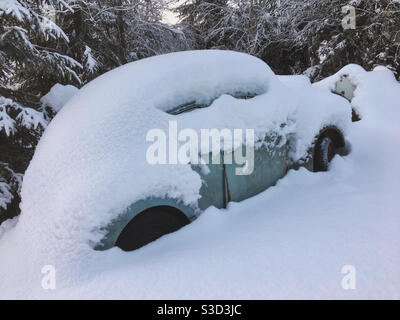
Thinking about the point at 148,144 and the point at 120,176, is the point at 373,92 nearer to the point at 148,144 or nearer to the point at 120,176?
the point at 148,144

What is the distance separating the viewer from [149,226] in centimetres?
238

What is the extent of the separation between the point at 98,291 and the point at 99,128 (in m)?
1.26

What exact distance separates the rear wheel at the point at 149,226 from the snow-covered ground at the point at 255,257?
7 cm

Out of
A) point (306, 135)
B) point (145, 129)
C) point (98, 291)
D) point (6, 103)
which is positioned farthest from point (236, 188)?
point (6, 103)

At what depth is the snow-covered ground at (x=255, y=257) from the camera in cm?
172

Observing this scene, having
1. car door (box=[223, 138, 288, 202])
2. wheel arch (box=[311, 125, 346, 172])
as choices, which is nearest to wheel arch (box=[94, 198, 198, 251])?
car door (box=[223, 138, 288, 202])

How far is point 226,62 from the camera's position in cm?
316

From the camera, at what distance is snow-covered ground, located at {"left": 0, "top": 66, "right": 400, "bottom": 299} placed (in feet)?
5.65

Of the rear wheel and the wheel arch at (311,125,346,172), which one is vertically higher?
the wheel arch at (311,125,346,172)

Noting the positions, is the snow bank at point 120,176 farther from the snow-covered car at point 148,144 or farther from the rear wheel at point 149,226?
the rear wheel at point 149,226

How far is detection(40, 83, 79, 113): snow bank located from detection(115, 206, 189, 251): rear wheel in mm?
2656

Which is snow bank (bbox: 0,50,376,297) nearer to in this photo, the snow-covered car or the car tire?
the snow-covered car

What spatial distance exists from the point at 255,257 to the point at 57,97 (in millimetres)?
3645

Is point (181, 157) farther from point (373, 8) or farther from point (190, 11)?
point (190, 11)
